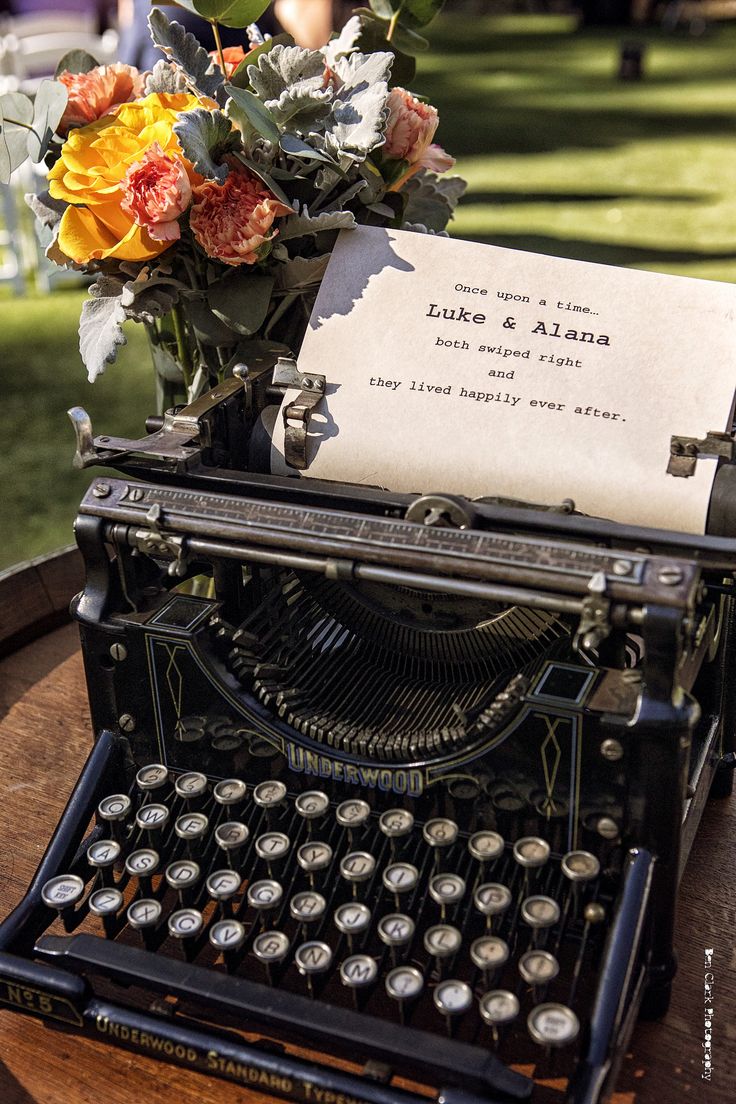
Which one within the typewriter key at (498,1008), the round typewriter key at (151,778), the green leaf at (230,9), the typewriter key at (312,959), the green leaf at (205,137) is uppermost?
the green leaf at (230,9)

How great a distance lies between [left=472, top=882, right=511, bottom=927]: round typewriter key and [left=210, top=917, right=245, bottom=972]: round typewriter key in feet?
0.92

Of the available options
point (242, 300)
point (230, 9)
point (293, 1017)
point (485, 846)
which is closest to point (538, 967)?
point (485, 846)

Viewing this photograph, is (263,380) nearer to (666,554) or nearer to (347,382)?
(347,382)

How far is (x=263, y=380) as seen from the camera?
183 cm

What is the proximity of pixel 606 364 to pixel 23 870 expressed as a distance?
1041mm

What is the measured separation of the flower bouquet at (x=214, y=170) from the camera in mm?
1656

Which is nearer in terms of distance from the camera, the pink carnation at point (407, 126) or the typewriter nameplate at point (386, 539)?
the typewriter nameplate at point (386, 539)

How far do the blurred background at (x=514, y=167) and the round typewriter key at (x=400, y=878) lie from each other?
3.83 feet

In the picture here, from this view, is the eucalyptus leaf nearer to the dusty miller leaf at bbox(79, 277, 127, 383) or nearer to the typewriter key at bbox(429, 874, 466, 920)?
the dusty miller leaf at bbox(79, 277, 127, 383)

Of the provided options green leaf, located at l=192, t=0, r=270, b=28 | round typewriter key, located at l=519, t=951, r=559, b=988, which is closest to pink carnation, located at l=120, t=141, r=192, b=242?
green leaf, located at l=192, t=0, r=270, b=28

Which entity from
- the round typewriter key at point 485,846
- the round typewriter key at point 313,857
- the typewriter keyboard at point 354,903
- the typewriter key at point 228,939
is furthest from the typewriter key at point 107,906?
the round typewriter key at point 485,846

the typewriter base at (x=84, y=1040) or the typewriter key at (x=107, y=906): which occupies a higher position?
the typewriter key at (x=107, y=906)

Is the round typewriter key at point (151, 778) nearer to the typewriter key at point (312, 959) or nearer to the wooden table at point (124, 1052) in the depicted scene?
the wooden table at point (124, 1052)

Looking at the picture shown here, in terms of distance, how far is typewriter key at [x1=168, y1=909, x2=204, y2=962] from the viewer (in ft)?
4.82
